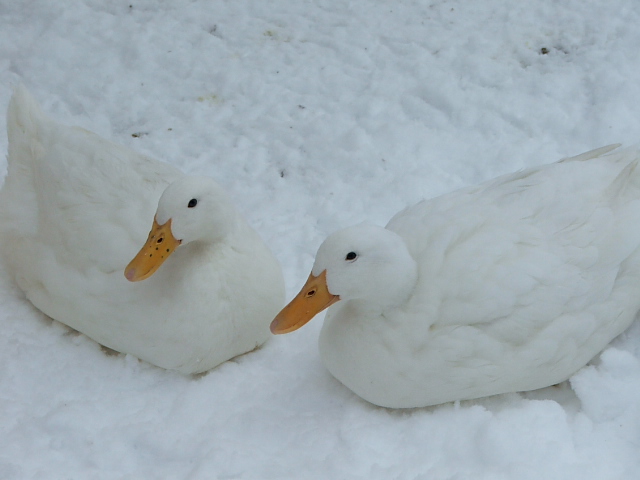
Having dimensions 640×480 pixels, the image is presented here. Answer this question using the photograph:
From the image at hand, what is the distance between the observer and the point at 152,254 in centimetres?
293

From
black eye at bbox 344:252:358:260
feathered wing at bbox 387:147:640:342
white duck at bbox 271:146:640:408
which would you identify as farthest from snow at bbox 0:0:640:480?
black eye at bbox 344:252:358:260

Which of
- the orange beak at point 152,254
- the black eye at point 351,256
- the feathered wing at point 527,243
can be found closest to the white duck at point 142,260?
the orange beak at point 152,254

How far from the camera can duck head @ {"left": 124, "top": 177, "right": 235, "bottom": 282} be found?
9.55 feet

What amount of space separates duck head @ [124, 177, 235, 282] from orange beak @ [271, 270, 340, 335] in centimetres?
50

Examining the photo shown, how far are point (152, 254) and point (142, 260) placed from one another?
5cm

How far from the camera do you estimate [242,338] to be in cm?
325

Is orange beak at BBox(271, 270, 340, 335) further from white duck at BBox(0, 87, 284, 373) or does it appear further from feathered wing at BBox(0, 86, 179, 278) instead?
feathered wing at BBox(0, 86, 179, 278)

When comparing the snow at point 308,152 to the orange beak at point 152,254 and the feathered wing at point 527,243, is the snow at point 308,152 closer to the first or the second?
the feathered wing at point 527,243

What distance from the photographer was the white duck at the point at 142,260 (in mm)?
3018

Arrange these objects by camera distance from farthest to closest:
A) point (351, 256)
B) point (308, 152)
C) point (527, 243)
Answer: point (308, 152), point (527, 243), point (351, 256)

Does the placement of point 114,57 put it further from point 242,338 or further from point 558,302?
point 558,302

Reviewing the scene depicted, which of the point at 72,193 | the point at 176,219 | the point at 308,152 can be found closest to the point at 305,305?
the point at 176,219

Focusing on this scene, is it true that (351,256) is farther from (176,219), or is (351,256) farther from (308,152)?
(308,152)

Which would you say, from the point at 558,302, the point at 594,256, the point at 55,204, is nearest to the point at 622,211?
the point at 594,256
